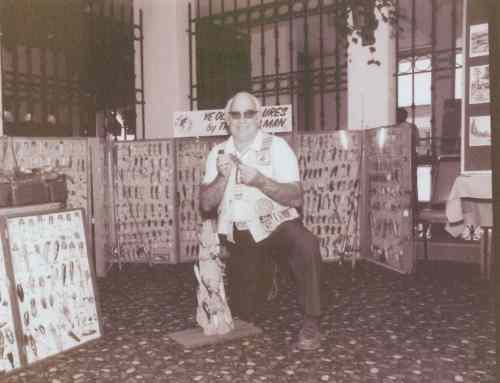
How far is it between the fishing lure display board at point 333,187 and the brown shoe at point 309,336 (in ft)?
7.92

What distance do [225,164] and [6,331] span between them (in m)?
1.43

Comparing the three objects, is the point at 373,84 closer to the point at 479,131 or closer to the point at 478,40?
the point at 478,40

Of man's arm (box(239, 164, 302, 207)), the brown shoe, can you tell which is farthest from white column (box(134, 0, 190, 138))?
the brown shoe

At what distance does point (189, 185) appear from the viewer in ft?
18.7

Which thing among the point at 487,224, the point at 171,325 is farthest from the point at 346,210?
the point at 171,325

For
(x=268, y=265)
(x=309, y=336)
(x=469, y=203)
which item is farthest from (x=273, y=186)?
(x=469, y=203)

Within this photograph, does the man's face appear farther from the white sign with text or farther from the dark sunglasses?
the white sign with text

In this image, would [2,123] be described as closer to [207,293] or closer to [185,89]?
[185,89]

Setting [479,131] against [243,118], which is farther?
[479,131]

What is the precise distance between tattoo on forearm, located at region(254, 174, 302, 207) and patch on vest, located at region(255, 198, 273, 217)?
0.10 m

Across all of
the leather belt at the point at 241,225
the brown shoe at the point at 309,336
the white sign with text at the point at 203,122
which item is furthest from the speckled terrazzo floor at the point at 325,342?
the white sign with text at the point at 203,122

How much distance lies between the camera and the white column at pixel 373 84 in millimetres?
5578

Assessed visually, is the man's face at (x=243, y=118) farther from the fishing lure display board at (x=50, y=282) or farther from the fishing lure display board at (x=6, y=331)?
the fishing lure display board at (x=6, y=331)

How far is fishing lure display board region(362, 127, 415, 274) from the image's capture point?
482 centimetres
